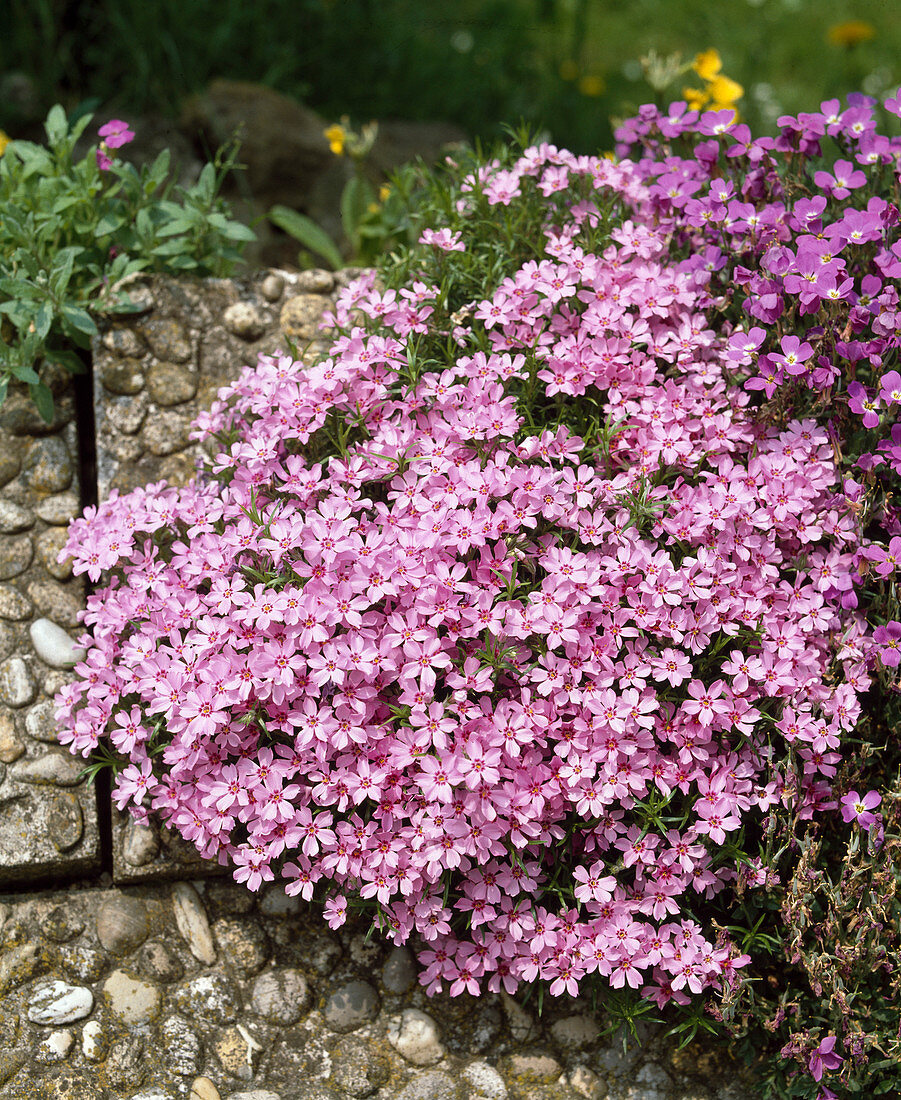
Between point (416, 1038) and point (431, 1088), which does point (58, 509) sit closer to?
point (416, 1038)

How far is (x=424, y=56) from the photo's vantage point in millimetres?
6688

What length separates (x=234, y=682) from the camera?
8.49 ft

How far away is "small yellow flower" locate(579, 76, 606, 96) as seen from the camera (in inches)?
265

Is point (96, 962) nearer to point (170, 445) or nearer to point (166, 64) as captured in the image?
point (170, 445)

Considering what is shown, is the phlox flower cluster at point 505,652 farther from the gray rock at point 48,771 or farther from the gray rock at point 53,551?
the gray rock at point 53,551

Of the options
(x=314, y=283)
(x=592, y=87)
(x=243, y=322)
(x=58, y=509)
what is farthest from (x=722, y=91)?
(x=58, y=509)

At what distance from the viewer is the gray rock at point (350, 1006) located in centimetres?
287

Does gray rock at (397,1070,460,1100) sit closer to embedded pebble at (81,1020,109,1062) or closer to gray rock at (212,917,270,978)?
gray rock at (212,917,270,978)

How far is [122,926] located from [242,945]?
36 centimetres

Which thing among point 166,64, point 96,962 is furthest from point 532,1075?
point 166,64

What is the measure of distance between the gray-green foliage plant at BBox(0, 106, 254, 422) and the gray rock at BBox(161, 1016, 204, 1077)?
81.5 inches

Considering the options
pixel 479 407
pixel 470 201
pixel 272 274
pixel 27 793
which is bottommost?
pixel 27 793

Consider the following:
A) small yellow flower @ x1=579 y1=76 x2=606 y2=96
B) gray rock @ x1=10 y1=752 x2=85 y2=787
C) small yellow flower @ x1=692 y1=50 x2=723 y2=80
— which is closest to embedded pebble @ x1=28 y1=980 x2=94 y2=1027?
gray rock @ x1=10 y1=752 x2=85 y2=787

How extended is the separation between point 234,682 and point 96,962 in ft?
3.42
